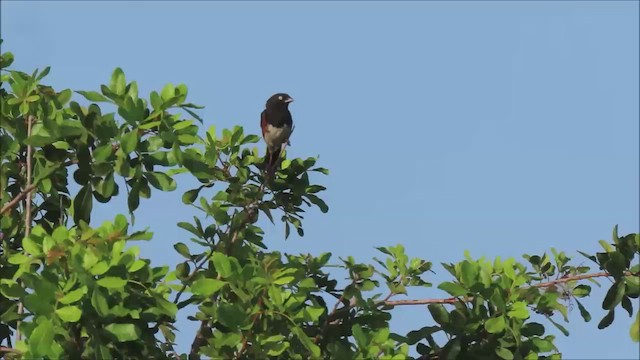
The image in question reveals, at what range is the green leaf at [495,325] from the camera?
739 centimetres

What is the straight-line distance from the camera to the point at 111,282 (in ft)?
20.8

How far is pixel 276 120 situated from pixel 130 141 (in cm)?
480

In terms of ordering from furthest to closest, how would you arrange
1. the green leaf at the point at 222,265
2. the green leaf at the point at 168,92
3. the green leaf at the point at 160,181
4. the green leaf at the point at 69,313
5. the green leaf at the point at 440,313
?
the green leaf at the point at 440,313 → the green leaf at the point at 168,92 → the green leaf at the point at 160,181 → the green leaf at the point at 222,265 → the green leaf at the point at 69,313

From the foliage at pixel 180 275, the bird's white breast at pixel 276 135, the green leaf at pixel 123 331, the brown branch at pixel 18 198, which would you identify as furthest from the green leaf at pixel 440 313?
the bird's white breast at pixel 276 135

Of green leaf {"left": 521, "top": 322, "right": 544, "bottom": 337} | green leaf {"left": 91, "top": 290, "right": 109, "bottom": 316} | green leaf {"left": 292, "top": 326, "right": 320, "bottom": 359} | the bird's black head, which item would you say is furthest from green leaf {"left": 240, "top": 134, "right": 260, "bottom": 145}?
the bird's black head

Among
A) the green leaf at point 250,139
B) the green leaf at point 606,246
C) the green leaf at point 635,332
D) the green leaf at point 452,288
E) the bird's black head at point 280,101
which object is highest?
the bird's black head at point 280,101

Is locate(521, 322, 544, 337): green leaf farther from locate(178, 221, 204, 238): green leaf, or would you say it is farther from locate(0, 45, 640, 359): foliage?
locate(178, 221, 204, 238): green leaf

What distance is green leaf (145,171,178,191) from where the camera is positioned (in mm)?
7188

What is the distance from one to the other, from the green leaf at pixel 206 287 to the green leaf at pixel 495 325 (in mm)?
1794

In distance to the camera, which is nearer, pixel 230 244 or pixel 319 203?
pixel 230 244

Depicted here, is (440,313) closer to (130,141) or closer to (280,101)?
(130,141)

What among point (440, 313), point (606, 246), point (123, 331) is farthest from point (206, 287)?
point (606, 246)

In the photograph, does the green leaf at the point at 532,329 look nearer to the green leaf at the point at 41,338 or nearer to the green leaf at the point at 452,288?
the green leaf at the point at 452,288

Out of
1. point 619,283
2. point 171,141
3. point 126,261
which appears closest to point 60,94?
point 171,141
